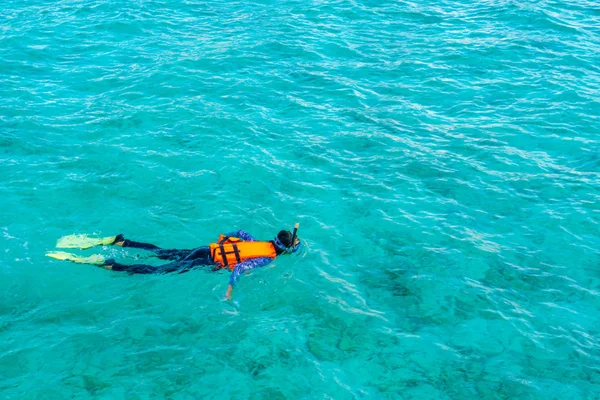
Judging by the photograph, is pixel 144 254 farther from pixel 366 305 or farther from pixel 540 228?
pixel 540 228

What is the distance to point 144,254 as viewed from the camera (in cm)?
1468

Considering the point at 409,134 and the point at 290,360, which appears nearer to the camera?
the point at 290,360

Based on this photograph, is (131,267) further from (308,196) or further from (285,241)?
(308,196)

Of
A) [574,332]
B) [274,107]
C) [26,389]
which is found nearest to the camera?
[26,389]

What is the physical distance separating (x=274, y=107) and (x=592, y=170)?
10484 mm

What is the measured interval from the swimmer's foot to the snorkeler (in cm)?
8

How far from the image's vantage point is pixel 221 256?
13633 millimetres

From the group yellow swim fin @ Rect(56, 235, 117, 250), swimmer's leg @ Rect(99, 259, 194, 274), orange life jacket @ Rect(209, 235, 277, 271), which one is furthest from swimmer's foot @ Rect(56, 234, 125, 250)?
orange life jacket @ Rect(209, 235, 277, 271)

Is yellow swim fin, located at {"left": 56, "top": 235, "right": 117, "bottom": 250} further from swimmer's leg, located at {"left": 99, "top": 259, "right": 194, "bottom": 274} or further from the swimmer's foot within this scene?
swimmer's leg, located at {"left": 99, "top": 259, "right": 194, "bottom": 274}

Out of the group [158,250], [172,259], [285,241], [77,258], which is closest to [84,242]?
[77,258]

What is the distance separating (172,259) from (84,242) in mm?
2258

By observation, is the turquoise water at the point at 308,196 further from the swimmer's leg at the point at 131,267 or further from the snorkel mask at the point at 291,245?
the snorkel mask at the point at 291,245

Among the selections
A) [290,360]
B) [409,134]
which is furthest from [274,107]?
[290,360]

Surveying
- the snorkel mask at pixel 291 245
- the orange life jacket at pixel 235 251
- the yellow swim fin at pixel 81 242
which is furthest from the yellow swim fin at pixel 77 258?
the snorkel mask at pixel 291 245
